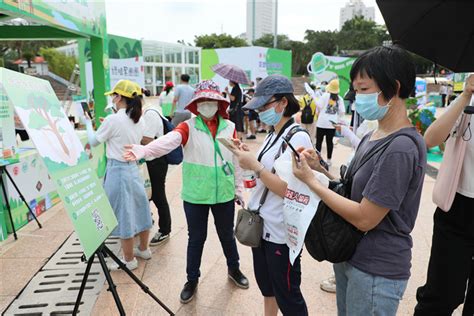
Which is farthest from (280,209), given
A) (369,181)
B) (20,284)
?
(20,284)

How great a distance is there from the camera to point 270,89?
6.61 feet

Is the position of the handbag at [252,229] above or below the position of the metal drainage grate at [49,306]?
above

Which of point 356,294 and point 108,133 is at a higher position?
point 108,133

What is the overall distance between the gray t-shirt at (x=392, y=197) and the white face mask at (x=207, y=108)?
1527 mm

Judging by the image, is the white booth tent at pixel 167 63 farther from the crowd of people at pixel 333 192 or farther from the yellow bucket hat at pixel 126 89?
the crowd of people at pixel 333 192

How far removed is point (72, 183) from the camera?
6.37 ft

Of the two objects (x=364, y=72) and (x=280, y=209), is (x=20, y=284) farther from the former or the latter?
(x=364, y=72)

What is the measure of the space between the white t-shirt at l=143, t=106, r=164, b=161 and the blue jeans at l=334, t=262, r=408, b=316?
274 centimetres

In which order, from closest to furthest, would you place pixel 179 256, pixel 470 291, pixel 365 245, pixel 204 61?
1. pixel 365 245
2. pixel 470 291
3. pixel 179 256
4. pixel 204 61

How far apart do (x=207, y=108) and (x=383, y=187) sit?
1.76m

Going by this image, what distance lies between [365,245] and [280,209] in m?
0.64

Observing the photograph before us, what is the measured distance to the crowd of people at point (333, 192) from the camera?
141 centimetres

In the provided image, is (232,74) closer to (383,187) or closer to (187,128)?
(187,128)

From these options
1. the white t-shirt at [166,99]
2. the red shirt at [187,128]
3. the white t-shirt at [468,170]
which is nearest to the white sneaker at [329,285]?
the white t-shirt at [468,170]
